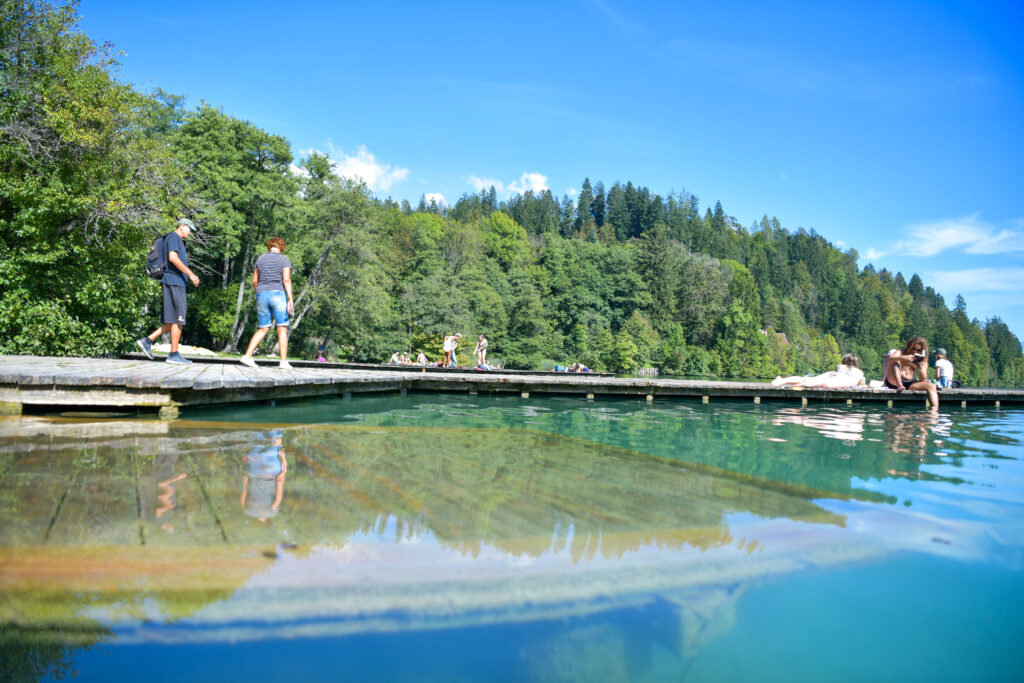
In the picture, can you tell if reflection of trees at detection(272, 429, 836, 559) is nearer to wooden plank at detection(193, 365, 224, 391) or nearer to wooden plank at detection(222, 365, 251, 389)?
wooden plank at detection(193, 365, 224, 391)

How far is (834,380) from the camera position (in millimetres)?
15547

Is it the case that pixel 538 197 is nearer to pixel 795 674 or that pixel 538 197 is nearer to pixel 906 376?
pixel 906 376

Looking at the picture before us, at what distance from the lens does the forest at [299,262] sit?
1075cm

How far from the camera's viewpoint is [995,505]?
13.4 feet

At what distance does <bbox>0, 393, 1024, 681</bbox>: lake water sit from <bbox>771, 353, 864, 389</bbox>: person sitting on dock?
11162mm

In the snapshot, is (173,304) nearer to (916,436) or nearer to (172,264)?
(172,264)

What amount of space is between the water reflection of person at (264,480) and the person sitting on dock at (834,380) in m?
13.6

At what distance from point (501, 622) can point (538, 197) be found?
13465 cm

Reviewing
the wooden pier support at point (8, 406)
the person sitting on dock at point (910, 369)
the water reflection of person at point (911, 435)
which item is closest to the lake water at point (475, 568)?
the wooden pier support at point (8, 406)

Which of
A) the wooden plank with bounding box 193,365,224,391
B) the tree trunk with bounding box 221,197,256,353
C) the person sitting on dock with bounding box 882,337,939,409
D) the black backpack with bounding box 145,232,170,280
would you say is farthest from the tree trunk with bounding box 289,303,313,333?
the wooden plank with bounding box 193,365,224,391

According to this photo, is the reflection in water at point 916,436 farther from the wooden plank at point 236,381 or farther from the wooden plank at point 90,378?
the wooden plank at point 90,378

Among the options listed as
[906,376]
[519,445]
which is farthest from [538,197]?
[519,445]

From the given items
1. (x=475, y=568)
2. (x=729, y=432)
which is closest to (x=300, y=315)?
(x=729, y=432)

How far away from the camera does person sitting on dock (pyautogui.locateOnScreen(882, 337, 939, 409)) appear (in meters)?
14.9
